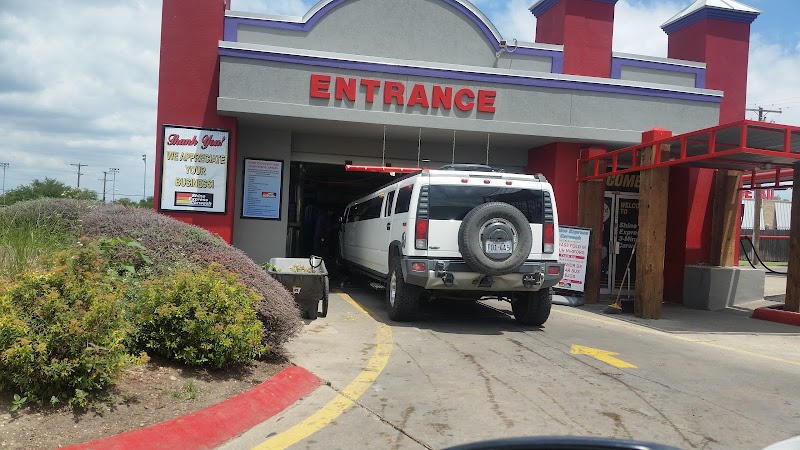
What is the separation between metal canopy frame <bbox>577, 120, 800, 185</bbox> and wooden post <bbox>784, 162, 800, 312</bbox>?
732mm

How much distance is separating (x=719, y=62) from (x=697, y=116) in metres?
2.39

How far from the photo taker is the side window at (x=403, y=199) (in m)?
9.97

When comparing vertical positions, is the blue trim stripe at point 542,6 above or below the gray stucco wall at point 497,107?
above

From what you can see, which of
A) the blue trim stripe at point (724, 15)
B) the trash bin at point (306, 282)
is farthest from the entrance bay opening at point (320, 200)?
the blue trim stripe at point (724, 15)

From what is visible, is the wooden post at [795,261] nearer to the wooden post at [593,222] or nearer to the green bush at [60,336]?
the wooden post at [593,222]

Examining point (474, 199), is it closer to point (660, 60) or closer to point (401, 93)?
point (401, 93)

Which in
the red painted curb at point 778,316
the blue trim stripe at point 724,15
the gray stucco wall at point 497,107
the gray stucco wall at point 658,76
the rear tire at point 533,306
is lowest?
the red painted curb at point 778,316

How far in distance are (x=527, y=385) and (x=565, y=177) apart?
955 centimetres

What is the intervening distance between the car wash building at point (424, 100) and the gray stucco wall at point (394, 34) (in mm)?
33

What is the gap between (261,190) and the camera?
592 inches

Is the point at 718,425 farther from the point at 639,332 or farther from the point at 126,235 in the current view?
the point at 126,235

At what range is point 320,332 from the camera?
9.00 meters

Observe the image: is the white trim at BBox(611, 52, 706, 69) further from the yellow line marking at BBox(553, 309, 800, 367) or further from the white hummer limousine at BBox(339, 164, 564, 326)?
the white hummer limousine at BBox(339, 164, 564, 326)

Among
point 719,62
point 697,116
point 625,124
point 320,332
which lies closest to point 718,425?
point 320,332
